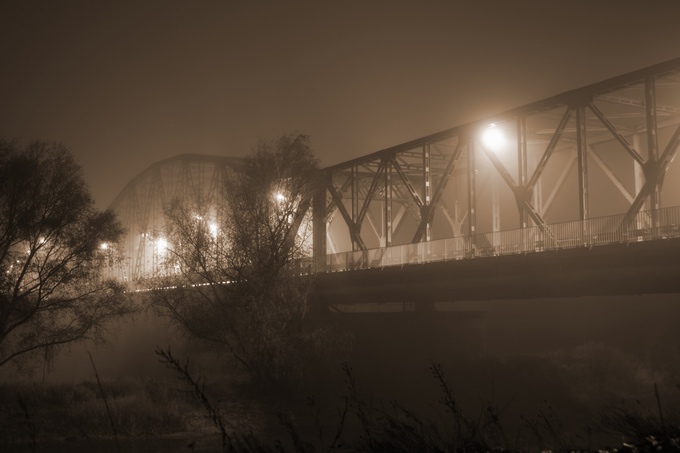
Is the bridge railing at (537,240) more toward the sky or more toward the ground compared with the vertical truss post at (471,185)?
more toward the ground

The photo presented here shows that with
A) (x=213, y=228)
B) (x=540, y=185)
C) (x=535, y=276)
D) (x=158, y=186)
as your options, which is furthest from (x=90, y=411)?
(x=158, y=186)

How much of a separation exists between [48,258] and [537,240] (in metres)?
25.9

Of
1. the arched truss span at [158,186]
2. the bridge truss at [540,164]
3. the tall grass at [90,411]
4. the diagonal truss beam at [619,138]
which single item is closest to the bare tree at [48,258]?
the tall grass at [90,411]

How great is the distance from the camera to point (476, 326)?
163ft

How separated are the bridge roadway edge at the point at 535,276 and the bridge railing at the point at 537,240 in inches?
31.1

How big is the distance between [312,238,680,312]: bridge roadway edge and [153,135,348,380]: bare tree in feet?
24.1

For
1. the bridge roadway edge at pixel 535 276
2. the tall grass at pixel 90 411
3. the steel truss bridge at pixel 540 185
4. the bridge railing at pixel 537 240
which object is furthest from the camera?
the steel truss bridge at pixel 540 185

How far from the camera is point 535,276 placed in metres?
36.1

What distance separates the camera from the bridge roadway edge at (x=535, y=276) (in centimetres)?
3119

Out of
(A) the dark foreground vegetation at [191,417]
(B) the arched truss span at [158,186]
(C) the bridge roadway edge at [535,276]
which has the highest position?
(B) the arched truss span at [158,186]

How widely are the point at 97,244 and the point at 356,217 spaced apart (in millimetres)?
27169

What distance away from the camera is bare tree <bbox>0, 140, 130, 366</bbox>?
3625cm

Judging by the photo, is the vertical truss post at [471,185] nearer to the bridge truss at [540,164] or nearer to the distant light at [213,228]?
the bridge truss at [540,164]

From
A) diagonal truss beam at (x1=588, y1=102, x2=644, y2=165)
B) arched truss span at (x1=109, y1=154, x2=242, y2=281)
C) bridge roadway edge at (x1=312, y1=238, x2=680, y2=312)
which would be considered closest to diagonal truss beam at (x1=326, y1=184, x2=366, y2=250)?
bridge roadway edge at (x1=312, y1=238, x2=680, y2=312)
